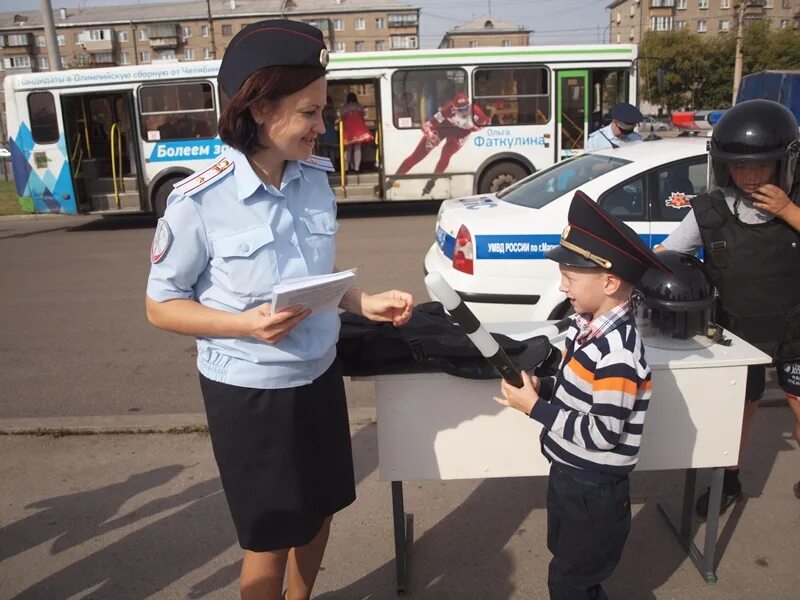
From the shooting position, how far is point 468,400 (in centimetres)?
245

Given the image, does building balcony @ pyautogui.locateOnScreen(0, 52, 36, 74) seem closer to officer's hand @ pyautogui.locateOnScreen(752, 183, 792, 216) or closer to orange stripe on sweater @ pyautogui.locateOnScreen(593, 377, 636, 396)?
officer's hand @ pyautogui.locateOnScreen(752, 183, 792, 216)

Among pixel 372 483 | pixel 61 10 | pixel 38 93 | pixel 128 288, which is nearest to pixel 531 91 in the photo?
pixel 128 288

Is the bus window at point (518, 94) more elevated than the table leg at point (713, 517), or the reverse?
the bus window at point (518, 94)

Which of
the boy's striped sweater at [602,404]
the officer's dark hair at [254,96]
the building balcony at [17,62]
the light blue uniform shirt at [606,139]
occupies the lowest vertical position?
the boy's striped sweater at [602,404]

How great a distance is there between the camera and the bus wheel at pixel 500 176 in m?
12.5

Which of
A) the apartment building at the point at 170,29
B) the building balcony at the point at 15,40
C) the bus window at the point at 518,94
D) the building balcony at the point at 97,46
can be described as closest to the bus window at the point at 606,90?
the bus window at the point at 518,94

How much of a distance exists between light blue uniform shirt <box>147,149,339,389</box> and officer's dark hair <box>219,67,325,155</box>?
0.06 metres

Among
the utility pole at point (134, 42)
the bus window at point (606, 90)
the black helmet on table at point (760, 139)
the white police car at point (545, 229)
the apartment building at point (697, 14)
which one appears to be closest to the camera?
the black helmet on table at point (760, 139)

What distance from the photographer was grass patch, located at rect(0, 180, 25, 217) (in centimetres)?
1577

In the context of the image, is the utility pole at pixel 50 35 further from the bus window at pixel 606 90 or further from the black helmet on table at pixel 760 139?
the black helmet on table at pixel 760 139

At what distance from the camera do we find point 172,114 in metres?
12.6

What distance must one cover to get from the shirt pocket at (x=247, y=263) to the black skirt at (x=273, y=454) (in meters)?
0.26

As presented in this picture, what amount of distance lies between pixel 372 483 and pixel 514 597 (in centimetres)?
104

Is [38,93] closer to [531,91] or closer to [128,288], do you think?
[128,288]
